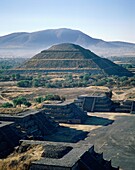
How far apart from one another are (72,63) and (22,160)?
113 m

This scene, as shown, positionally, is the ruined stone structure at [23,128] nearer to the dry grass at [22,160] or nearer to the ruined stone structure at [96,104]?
the dry grass at [22,160]

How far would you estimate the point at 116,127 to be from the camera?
177ft

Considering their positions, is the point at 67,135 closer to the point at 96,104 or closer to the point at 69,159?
the point at 69,159

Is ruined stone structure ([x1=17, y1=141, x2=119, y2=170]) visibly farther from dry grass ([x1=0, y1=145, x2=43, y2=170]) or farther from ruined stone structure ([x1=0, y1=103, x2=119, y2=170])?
dry grass ([x1=0, y1=145, x2=43, y2=170])

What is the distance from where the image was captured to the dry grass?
30.6m

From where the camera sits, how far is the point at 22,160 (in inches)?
1248

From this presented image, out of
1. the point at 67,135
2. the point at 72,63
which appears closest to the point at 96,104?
the point at 67,135

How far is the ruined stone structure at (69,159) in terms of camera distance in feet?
94.9

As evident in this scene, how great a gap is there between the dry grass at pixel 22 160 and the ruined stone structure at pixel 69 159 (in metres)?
0.65

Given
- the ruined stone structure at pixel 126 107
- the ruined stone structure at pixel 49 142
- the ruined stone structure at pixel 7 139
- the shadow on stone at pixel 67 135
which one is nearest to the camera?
the ruined stone structure at pixel 49 142

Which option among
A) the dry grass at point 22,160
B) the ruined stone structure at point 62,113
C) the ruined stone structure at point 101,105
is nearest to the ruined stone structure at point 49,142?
the ruined stone structure at point 62,113

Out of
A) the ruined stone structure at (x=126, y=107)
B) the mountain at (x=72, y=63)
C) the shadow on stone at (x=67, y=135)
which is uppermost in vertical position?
the mountain at (x=72, y=63)

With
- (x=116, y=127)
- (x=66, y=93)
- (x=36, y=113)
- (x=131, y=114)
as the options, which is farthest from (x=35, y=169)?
(x=66, y=93)

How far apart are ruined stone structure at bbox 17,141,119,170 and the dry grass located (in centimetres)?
65
